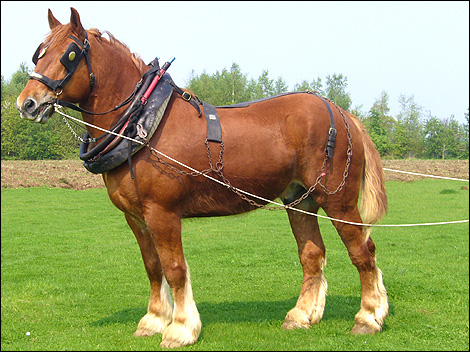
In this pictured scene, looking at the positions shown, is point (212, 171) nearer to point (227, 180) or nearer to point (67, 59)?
point (227, 180)

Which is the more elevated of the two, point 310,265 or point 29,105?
point 29,105

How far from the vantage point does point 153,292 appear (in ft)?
18.2

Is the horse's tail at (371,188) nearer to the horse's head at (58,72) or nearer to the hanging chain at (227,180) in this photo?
the hanging chain at (227,180)

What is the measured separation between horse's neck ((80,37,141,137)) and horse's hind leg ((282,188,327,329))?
2.54 metres

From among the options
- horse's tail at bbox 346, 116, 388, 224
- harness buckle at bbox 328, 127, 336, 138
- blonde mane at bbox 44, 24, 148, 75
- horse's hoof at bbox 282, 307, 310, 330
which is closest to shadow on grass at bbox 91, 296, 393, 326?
horse's hoof at bbox 282, 307, 310, 330

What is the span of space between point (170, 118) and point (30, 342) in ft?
9.61

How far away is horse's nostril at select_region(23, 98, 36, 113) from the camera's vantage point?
447 centimetres

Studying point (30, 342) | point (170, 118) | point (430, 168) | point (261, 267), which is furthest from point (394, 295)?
point (430, 168)

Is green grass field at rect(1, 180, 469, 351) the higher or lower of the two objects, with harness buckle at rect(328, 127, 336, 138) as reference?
lower

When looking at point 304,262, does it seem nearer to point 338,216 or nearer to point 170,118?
point 338,216

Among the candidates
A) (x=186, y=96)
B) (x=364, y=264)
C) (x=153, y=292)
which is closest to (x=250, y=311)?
(x=153, y=292)

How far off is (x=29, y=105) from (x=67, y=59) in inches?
23.4

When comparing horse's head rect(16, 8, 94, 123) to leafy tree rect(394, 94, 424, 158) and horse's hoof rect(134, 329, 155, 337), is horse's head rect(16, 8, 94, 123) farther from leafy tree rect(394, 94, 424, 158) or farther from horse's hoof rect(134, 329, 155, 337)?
leafy tree rect(394, 94, 424, 158)

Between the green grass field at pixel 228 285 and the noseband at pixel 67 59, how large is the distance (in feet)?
7.21
